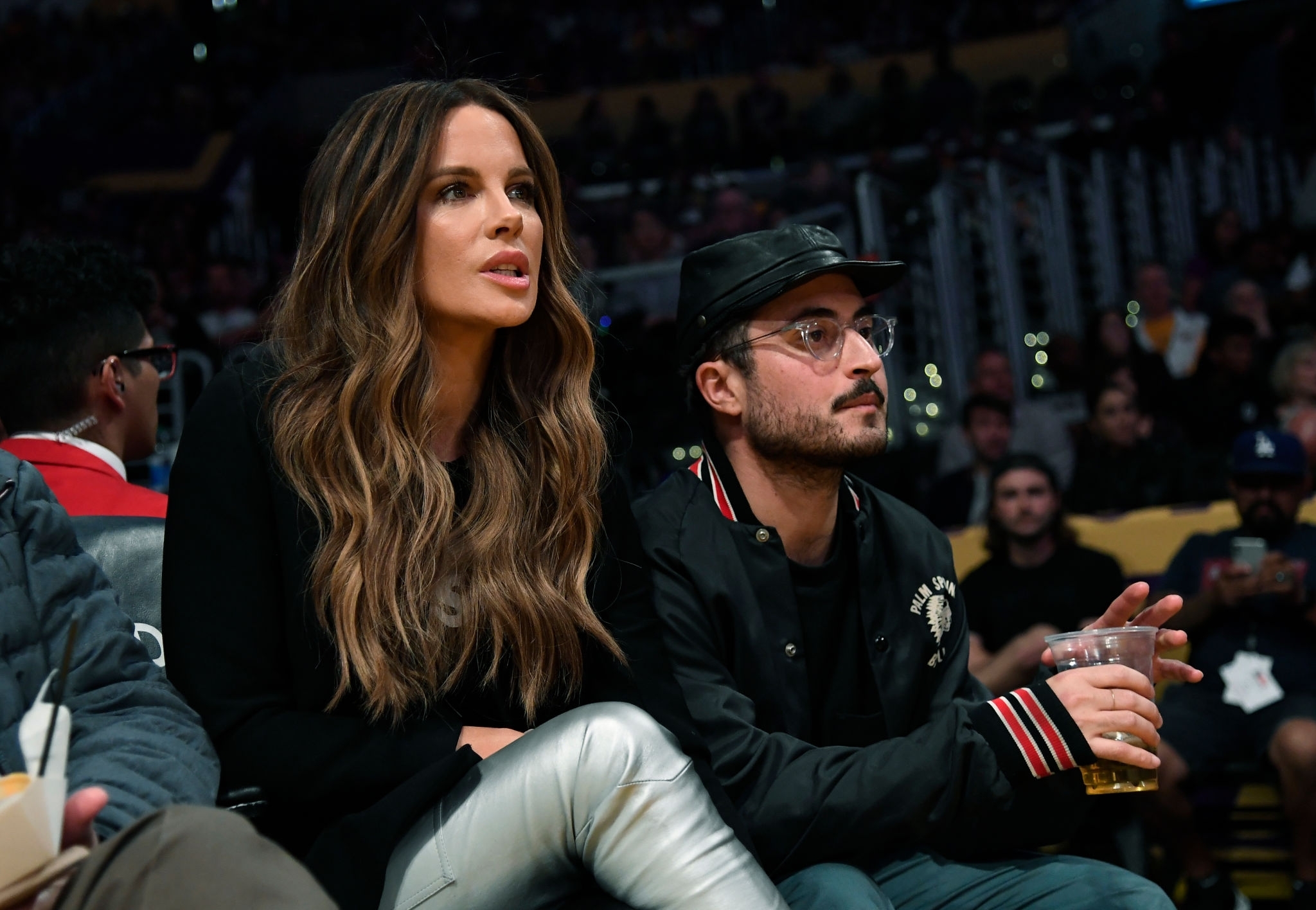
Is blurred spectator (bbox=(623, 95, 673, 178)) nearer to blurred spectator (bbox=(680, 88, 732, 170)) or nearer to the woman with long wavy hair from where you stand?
blurred spectator (bbox=(680, 88, 732, 170))

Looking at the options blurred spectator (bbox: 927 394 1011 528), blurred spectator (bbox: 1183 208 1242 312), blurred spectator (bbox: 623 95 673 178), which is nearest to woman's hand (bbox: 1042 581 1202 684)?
blurred spectator (bbox: 927 394 1011 528)

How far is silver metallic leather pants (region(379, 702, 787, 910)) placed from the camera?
5.33 feet

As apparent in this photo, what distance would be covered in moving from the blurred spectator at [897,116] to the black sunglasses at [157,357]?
931cm

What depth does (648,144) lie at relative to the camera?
12.2 m

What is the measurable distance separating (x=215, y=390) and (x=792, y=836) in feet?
3.48

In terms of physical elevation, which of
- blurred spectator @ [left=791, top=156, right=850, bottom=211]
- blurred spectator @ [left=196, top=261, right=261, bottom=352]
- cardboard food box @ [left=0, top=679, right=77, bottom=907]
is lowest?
cardboard food box @ [left=0, top=679, right=77, bottom=907]

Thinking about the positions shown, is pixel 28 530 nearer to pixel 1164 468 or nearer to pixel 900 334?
pixel 1164 468

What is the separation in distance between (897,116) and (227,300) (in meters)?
5.96

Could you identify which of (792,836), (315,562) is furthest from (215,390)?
(792,836)

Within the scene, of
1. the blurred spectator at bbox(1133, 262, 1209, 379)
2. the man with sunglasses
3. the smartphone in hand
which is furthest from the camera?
the blurred spectator at bbox(1133, 262, 1209, 379)

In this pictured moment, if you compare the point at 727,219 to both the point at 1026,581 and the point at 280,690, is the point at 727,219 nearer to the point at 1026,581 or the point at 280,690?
the point at 1026,581

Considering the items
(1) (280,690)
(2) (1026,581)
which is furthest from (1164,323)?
(1) (280,690)

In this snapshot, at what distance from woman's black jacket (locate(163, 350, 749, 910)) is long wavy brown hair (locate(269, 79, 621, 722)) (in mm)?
36

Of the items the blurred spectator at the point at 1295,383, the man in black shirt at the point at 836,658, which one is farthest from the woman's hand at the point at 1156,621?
the blurred spectator at the point at 1295,383
